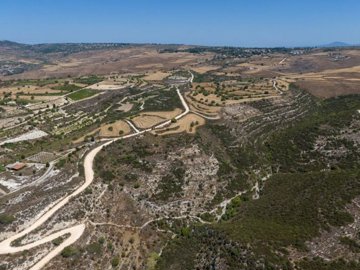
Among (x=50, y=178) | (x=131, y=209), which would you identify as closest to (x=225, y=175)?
(x=131, y=209)

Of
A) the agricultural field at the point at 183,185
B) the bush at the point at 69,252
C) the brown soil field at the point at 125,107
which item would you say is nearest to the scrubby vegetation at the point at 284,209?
the agricultural field at the point at 183,185

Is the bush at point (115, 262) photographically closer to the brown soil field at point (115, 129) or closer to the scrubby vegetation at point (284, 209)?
the scrubby vegetation at point (284, 209)

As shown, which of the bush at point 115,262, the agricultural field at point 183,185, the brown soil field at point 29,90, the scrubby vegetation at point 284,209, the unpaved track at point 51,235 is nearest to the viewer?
the scrubby vegetation at point 284,209

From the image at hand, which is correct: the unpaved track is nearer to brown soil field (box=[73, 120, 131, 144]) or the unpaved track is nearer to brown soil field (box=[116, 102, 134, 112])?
brown soil field (box=[73, 120, 131, 144])

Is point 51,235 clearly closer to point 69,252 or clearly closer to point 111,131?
point 69,252

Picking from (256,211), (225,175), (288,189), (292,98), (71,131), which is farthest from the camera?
(292,98)

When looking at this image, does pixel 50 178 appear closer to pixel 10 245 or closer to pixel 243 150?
pixel 10 245

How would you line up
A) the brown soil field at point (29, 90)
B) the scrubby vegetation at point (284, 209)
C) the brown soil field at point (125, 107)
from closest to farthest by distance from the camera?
the scrubby vegetation at point (284, 209), the brown soil field at point (125, 107), the brown soil field at point (29, 90)

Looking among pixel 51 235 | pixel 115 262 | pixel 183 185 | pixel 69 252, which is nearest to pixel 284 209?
pixel 183 185
